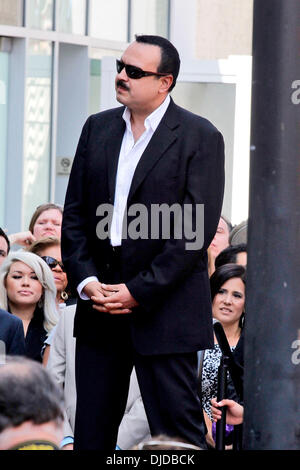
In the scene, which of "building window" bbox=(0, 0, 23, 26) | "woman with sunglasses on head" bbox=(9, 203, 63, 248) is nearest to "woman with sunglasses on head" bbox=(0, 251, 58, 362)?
"woman with sunglasses on head" bbox=(9, 203, 63, 248)

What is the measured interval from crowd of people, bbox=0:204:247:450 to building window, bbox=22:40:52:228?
2.95 metres

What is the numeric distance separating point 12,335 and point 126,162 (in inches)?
82.9

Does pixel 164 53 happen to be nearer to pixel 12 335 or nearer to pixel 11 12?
pixel 12 335

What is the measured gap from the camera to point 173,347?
4285 millimetres

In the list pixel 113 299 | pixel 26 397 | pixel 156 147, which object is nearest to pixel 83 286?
pixel 113 299

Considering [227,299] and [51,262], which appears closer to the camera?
[227,299]

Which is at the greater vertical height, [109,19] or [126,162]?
[109,19]

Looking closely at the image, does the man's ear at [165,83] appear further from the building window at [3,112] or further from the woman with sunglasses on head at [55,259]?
the building window at [3,112]

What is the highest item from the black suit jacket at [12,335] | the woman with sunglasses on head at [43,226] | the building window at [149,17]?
the building window at [149,17]

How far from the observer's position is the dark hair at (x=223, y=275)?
693 cm

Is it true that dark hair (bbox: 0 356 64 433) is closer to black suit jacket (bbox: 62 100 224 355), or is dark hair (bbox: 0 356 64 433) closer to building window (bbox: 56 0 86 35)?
black suit jacket (bbox: 62 100 224 355)

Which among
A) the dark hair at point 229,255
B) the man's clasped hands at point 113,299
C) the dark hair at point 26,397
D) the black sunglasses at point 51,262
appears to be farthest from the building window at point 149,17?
the dark hair at point 26,397

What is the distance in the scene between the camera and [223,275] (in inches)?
274
